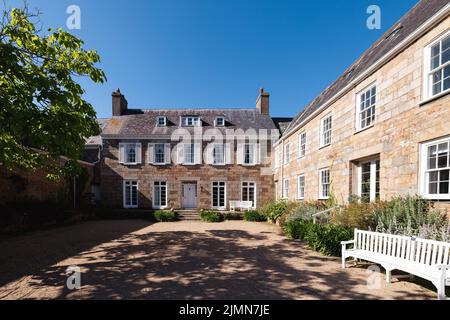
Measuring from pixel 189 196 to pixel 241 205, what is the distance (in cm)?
429

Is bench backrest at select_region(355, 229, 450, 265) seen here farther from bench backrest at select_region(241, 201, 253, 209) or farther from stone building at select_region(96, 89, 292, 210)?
stone building at select_region(96, 89, 292, 210)

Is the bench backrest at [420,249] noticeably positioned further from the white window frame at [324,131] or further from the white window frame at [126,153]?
the white window frame at [126,153]

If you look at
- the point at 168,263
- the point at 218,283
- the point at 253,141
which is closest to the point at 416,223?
the point at 218,283

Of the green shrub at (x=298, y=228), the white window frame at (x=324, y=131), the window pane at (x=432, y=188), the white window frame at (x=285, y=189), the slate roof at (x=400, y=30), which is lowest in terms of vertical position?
the green shrub at (x=298, y=228)

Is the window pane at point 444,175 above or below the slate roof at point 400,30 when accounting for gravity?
below

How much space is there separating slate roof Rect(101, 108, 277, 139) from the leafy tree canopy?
12.6 m

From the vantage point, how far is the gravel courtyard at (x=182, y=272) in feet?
14.0

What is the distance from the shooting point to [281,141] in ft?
55.0

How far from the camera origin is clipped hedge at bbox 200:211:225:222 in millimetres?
15108

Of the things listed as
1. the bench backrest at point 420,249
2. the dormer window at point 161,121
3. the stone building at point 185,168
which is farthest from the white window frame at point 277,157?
the bench backrest at point 420,249

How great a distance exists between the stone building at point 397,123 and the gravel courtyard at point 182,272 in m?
3.08

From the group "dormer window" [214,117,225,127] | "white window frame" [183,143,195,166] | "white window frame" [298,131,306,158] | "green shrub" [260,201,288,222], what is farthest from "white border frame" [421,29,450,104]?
"white window frame" [183,143,195,166]

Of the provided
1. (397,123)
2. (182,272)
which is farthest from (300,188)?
(182,272)

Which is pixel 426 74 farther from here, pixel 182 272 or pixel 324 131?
pixel 182 272
